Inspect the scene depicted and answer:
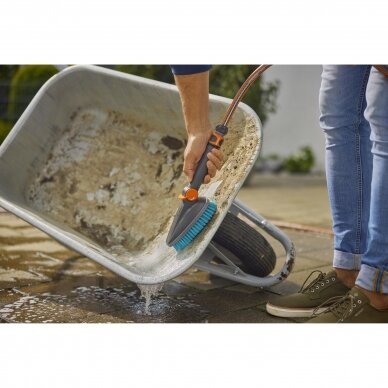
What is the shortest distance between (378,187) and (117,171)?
1349 millimetres

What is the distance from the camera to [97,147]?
2646 mm

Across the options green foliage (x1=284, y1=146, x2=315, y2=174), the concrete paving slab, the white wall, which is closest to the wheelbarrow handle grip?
the concrete paving slab

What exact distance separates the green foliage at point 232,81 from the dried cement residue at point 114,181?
129 inches

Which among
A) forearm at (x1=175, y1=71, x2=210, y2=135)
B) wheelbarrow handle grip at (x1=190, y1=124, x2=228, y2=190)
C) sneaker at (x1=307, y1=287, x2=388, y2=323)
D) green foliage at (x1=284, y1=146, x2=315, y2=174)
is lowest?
green foliage at (x1=284, y1=146, x2=315, y2=174)

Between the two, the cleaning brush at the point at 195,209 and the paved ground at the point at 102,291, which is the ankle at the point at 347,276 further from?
the cleaning brush at the point at 195,209

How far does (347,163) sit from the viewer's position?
1.81 meters

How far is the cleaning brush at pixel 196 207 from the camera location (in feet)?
5.68

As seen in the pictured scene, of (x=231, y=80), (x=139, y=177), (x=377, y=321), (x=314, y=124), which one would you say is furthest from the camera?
(x=314, y=124)

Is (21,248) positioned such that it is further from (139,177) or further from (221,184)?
(221,184)

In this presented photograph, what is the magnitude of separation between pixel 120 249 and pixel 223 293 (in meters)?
0.48

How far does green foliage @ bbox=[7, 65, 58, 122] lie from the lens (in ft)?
22.1

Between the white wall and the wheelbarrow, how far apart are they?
600 cm

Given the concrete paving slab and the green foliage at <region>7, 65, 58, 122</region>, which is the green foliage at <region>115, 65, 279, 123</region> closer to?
the green foliage at <region>7, 65, 58, 122</region>

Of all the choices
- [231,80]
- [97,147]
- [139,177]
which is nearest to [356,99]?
[139,177]
